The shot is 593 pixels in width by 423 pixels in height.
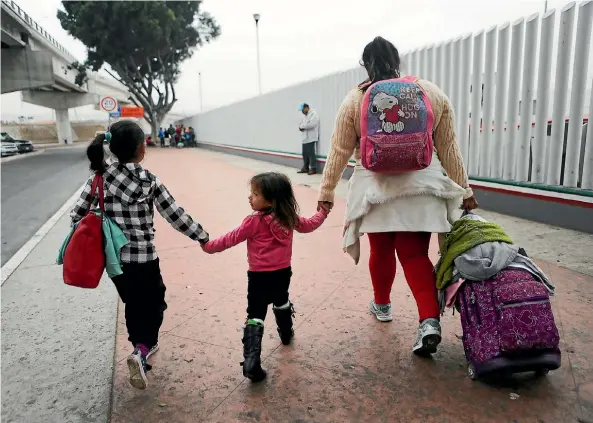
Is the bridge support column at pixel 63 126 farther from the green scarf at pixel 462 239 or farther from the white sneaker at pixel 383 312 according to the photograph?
the green scarf at pixel 462 239

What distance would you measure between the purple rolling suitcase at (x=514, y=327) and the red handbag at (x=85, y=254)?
183cm

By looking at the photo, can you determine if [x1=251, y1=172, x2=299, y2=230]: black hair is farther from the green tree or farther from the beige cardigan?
the green tree

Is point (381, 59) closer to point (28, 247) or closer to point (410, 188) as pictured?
point (410, 188)

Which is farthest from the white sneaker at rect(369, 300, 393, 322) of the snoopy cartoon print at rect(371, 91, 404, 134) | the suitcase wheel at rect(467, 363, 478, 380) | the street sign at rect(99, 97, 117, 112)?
the street sign at rect(99, 97, 117, 112)

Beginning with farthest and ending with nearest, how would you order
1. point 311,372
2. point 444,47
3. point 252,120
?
1. point 252,120
2. point 444,47
3. point 311,372

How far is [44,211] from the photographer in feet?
25.6

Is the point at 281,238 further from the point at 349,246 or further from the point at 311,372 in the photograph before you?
the point at 311,372

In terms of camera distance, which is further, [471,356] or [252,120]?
[252,120]

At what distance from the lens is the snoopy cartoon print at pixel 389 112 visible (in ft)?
7.08

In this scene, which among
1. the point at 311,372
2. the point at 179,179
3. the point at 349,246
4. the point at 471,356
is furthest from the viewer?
the point at 179,179

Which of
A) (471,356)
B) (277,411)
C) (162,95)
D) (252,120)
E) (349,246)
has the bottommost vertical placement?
(277,411)

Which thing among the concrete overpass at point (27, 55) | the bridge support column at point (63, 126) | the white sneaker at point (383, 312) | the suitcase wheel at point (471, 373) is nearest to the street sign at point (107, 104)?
the concrete overpass at point (27, 55)

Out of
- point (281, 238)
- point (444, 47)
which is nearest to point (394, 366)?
point (281, 238)

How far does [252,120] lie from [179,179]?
6.58m
